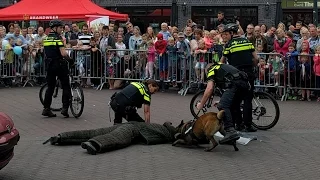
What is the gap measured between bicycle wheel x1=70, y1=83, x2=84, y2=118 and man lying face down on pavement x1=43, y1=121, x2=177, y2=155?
2.71 m

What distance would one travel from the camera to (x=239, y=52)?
33.9 ft

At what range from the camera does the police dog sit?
8.90 metres

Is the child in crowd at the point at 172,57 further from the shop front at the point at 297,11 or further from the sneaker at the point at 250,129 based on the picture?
the shop front at the point at 297,11

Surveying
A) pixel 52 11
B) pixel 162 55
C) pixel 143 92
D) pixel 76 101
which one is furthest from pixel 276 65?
pixel 52 11

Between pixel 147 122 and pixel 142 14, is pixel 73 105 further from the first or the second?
pixel 142 14

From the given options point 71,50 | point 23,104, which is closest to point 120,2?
point 71,50

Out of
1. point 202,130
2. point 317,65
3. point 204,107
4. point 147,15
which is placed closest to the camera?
point 202,130

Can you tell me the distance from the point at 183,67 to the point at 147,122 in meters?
→ 7.13

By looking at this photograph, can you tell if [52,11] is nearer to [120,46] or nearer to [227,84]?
[120,46]

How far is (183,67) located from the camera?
16625 millimetres

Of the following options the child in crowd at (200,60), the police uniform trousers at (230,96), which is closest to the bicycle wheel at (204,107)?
the police uniform trousers at (230,96)

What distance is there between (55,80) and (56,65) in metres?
0.41

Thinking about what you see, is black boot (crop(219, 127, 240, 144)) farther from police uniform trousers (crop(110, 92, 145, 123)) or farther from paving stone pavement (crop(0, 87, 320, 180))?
police uniform trousers (crop(110, 92, 145, 123))

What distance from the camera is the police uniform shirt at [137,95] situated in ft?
31.3
